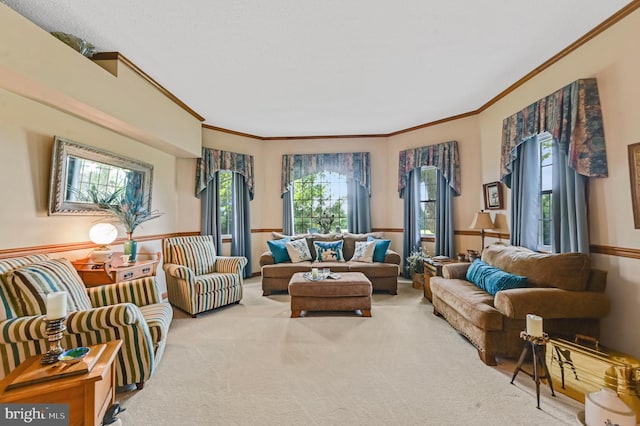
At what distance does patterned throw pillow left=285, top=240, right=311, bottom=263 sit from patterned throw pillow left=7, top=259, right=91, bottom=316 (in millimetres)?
2969

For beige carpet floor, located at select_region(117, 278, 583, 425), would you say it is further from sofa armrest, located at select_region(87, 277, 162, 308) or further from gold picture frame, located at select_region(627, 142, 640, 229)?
gold picture frame, located at select_region(627, 142, 640, 229)

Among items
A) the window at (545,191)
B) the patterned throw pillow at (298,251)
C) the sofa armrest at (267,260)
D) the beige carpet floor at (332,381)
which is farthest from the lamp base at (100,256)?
the window at (545,191)

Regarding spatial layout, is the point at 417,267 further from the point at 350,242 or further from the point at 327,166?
the point at 327,166

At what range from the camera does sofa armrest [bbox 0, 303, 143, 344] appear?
168 centimetres

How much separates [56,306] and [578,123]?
13.9 ft

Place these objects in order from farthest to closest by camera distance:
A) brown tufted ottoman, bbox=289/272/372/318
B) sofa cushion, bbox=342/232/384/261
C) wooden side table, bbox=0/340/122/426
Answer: sofa cushion, bbox=342/232/384/261, brown tufted ottoman, bbox=289/272/372/318, wooden side table, bbox=0/340/122/426

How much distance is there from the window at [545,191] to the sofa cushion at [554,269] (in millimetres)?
652

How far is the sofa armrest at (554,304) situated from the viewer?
227cm

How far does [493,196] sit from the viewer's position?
409 cm

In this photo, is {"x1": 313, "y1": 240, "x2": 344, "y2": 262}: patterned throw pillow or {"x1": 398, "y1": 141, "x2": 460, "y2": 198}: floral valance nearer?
{"x1": 398, "y1": 141, "x2": 460, "y2": 198}: floral valance

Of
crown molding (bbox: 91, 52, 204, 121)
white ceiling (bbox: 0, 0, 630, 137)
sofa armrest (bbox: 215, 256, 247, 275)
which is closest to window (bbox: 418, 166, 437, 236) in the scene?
white ceiling (bbox: 0, 0, 630, 137)

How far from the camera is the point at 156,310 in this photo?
246 centimetres

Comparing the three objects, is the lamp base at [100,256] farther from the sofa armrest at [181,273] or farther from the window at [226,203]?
the window at [226,203]

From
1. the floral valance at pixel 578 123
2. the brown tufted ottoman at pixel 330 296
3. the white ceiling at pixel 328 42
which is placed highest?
the white ceiling at pixel 328 42
